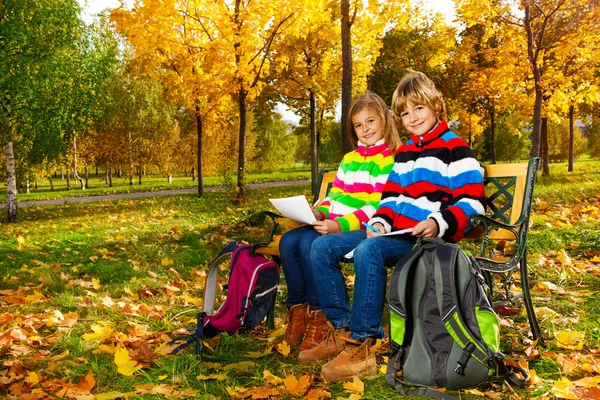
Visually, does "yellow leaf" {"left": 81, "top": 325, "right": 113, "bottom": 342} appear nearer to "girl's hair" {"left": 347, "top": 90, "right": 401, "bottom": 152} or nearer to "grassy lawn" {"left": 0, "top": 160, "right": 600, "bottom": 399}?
"grassy lawn" {"left": 0, "top": 160, "right": 600, "bottom": 399}

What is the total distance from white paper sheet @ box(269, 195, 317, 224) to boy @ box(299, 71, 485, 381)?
0.58 ft

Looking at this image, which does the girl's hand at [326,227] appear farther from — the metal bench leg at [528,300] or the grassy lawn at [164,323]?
the metal bench leg at [528,300]

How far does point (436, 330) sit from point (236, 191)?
10.1 meters

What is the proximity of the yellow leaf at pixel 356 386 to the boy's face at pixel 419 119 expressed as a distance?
1.46 metres

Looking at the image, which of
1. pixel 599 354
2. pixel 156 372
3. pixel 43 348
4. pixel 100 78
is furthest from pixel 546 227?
pixel 100 78

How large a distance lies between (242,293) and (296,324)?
412 mm

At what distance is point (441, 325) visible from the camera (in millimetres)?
2410

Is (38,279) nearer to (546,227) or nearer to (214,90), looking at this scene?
(546,227)

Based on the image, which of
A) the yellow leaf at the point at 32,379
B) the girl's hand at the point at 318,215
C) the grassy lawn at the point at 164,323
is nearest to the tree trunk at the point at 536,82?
the grassy lawn at the point at 164,323

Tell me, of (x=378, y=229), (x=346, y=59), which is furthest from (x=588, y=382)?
(x=346, y=59)

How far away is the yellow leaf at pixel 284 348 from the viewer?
310 centimetres

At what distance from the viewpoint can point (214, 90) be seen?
11289 mm

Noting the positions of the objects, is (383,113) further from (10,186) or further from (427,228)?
(10,186)

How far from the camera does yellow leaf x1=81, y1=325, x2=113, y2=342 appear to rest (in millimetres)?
3457
